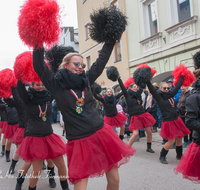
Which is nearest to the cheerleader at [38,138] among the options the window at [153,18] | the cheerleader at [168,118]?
the cheerleader at [168,118]

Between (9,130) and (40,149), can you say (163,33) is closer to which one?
(9,130)

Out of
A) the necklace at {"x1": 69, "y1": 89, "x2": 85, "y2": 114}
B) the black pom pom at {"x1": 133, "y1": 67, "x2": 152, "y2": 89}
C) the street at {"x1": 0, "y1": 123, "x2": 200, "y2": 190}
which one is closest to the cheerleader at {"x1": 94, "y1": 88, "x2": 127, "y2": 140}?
the street at {"x1": 0, "y1": 123, "x2": 200, "y2": 190}

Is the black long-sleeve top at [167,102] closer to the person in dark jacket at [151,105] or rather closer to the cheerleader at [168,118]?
the cheerleader at [168,118]

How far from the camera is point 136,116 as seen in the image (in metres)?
5.66

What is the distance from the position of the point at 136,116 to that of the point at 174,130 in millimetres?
1405

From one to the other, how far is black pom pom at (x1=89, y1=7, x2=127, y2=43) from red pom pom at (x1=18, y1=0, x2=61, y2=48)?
1.70 ft

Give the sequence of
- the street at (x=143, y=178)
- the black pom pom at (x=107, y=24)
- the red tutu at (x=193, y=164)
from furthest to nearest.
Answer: the street at (x=143, y=178) < the red tutu at (x=193, y=164) < the black pom pom at (x=107, y=24)

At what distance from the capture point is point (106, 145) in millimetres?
2119

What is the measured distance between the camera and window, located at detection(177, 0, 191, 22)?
30.7 feet

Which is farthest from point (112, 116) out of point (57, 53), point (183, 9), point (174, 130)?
point (183, 9)

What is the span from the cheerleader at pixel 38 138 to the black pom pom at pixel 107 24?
4.68 ft

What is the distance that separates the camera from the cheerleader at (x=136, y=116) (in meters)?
5.41

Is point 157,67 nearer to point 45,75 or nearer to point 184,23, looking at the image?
point 184,23

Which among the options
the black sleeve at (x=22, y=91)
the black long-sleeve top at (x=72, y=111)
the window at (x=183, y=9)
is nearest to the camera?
the black long-sleeve top at (x=72, y=111)
